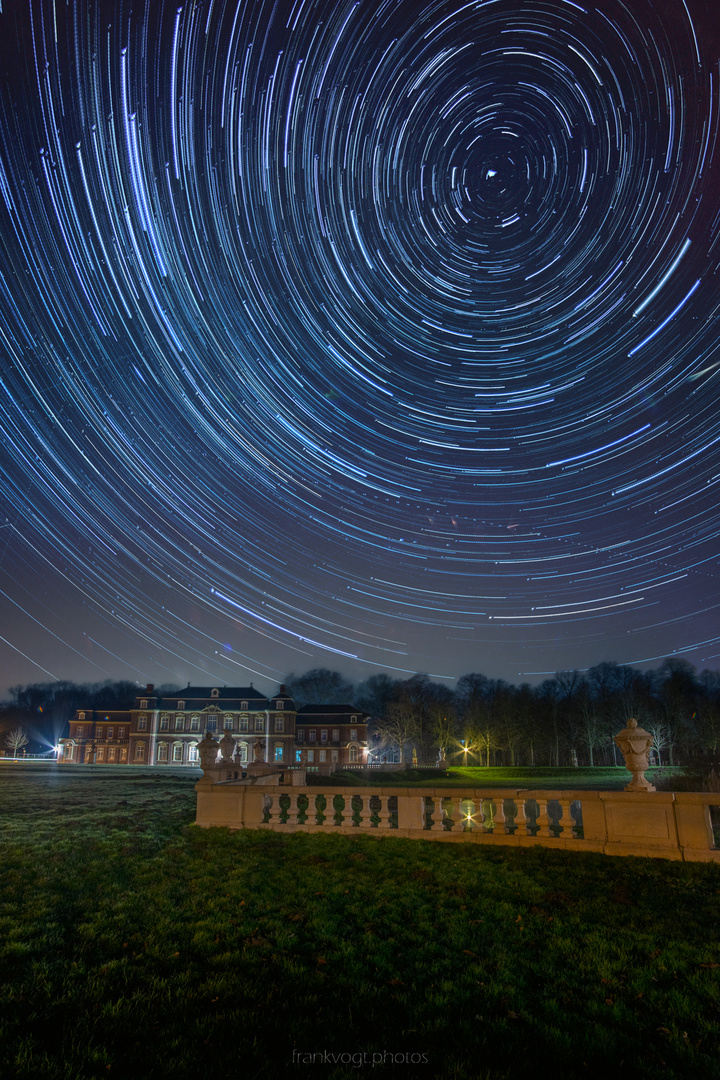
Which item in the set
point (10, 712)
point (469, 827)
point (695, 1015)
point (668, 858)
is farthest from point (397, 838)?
point (10, 712)

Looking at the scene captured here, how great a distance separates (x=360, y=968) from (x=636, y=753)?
8.72 meters

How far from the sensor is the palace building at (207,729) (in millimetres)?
102812

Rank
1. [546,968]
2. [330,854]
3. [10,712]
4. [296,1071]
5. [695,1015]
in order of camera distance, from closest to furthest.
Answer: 1. [296,1071]
2. [695,1015]
3. [546,968]
4. [330,854]
5. [10,712]

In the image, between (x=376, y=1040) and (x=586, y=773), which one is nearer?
(x=376, y=1040)

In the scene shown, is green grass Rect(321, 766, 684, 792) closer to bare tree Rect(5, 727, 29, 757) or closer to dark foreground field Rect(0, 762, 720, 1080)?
dark foreground field Rect(0, 762, 720, 1080)

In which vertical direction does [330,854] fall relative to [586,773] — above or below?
above

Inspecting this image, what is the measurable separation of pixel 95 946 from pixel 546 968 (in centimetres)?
490

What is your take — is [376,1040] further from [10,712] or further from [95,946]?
[10,712]

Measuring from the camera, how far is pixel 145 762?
10281cm

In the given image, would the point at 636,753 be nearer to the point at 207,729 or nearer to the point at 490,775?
the point at 490,775

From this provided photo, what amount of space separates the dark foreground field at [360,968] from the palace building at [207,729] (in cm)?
9762

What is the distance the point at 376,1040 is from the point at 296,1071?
0.75m

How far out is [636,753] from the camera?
12406mm

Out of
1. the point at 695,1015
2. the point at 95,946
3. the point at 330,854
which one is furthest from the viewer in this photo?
the point at 330,854
